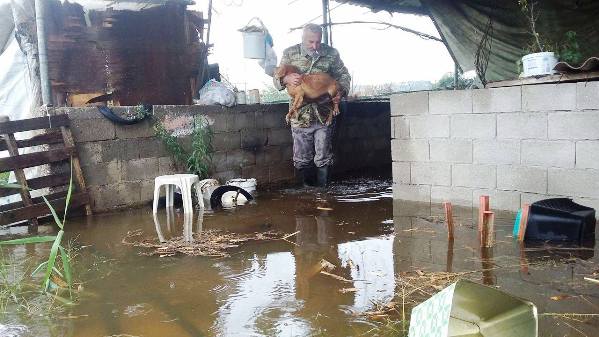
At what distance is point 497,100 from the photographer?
16.7ft

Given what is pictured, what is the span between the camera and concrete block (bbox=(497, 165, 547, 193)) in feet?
15.8

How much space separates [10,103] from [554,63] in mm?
8237

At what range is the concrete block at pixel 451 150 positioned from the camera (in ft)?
17.6

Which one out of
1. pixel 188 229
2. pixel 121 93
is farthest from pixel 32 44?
pixel 188 229

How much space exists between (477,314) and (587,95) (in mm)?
3849

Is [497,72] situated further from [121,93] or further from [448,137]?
[121,93]

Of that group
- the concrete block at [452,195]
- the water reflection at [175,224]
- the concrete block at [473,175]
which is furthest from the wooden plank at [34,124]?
the concrete block at [473,175]

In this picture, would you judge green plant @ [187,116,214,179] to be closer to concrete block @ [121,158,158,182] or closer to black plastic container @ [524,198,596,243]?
concrete block @ [121,158,158,182]

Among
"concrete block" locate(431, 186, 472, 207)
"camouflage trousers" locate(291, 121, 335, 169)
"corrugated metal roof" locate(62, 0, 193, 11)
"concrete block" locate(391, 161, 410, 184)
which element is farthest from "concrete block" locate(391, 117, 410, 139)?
"corrugated metal roof" locate(62, 0, 193, 11)

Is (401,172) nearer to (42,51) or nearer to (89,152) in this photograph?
(89,152)

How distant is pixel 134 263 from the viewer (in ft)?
12.4

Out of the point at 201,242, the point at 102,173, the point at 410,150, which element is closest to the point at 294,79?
the point at 410,150

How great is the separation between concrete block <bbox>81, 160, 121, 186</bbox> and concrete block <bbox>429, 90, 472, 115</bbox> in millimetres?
3716

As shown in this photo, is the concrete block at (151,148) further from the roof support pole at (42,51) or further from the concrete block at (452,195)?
the concrete block at (452,195)
